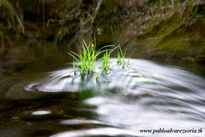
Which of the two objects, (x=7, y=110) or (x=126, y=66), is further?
(x=126, y=66)

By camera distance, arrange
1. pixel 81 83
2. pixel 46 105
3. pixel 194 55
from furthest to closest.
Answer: pixel 194 55, pixel 81 83, pixel 46 105

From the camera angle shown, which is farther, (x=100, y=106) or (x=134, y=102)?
(x=134, y=102)

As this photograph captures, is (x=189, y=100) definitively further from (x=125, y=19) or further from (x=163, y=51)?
(x=125, y=19)

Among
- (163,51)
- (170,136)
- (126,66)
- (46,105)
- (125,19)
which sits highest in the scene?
(125,19)

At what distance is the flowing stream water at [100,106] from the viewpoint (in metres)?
1.23

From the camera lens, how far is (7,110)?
1474 mm

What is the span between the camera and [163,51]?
4117mm

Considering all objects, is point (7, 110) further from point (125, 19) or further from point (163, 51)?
point (125, 19)

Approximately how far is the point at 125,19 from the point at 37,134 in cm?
465

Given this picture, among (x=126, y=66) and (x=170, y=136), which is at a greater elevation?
(x=126, y=66)

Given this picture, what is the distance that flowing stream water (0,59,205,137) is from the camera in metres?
1.23

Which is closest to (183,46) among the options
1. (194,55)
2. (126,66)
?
(194,55)

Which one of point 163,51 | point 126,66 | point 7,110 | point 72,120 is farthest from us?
point 163,51

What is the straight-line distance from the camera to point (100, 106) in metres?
1.64
